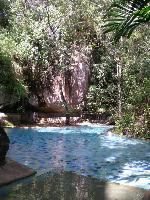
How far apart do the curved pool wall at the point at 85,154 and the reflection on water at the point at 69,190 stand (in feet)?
1.75

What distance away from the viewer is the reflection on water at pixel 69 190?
5.32 metres

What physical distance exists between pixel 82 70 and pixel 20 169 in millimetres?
13466

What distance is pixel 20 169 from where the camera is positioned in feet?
22.4

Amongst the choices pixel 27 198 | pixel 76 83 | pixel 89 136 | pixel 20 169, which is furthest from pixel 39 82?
pixel 27 198

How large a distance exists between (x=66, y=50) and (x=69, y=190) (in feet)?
45.2

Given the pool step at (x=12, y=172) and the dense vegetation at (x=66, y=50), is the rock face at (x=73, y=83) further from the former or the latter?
the pool step at (x=12, y=172)

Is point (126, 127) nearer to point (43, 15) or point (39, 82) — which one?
point (39, 82)

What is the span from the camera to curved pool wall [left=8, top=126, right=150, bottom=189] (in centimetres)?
748

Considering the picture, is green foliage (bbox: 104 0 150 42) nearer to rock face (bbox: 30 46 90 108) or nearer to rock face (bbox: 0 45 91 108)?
rock face (bbox: 0 45 91 108)

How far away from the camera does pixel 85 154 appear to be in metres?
9.95

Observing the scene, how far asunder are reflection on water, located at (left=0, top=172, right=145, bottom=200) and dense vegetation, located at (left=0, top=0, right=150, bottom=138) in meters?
9.88

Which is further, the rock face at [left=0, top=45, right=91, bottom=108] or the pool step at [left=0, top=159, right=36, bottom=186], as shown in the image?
the rock face at [left=0, top=45, right=91, bottom=108]

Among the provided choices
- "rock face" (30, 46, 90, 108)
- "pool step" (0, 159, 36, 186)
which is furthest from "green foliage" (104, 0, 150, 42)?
"rock face" (30, 46, 90, 108)

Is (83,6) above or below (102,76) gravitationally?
above
